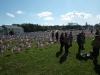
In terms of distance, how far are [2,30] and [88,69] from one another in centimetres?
7228

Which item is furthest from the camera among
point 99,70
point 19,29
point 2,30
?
point 19,29

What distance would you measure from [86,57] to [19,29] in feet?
268

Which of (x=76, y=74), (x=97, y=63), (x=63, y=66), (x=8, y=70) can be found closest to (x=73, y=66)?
(x=63, y=66)

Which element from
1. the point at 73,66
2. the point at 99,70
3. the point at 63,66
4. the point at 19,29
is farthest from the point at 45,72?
the point at 19,29

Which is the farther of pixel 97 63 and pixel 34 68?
pixel 97 63

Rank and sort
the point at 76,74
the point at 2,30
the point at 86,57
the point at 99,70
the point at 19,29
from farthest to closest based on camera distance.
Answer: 1. the point at 19,29
2. the point at 2,30
3. the point at 86,57
4. the point at 99,70
5. the point at 76,74

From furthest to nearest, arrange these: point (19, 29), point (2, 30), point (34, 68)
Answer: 1. point (19, 29)
2. point (2, 30)
3. point (34, 68)

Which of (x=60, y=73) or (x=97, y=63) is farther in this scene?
(x=97, y=63)

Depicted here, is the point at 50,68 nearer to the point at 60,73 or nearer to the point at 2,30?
the point at 60,73

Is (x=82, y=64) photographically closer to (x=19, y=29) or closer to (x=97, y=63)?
(x=97, y=63)

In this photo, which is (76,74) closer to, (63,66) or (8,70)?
(63,66)

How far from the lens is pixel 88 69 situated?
27.7ft

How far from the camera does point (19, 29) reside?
8800 cm

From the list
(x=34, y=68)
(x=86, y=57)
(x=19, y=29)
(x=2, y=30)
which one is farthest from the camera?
(x=19, y=29)
